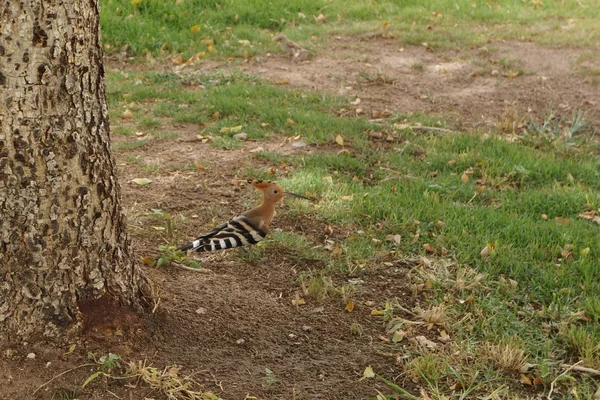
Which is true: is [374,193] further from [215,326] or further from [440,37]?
[440,37]

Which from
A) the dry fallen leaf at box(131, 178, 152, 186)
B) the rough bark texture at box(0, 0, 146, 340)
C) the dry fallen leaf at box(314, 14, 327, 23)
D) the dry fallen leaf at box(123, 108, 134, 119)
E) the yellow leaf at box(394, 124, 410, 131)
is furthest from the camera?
the dry fallen leaf at box(314, 14, 327, 23)

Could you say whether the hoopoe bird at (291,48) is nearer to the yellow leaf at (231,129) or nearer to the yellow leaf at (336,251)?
the yellow leaf at (231,129)

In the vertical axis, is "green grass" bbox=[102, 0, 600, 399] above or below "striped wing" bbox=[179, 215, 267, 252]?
below

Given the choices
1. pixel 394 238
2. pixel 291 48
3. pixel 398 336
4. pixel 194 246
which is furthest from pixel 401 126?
pixel 398 336

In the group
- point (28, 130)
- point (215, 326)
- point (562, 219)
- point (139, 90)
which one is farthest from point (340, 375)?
point (139, 90)

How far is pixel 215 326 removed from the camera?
3.70m

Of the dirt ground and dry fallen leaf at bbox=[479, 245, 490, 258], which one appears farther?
dry fallen leaf at bbox=[479, 245, 490, 258]

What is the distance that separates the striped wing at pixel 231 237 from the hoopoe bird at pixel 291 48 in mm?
4875

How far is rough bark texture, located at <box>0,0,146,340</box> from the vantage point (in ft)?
9.54

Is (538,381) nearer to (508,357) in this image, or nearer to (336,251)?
(508,357)

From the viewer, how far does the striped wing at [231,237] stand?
4.11m

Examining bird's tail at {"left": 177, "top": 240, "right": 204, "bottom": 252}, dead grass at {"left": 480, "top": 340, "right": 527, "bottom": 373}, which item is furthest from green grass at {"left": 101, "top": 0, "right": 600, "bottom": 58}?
dead grass at {"left": 480, "top": 340, "right": 527, "bottom": 373}

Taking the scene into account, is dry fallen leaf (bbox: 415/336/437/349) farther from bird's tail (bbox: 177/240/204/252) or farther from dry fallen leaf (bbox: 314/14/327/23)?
dry fallen leaf (bbox: 314/14/327/23)

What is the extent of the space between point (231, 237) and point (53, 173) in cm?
133
